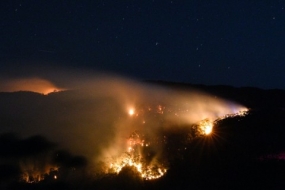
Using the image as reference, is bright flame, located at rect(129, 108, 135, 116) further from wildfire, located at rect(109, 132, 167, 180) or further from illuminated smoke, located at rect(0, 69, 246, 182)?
wildfire, located at rect(109, 132, 167, 180)

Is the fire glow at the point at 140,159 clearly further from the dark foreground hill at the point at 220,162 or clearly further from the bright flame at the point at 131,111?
the bright flame at the point at 131,111

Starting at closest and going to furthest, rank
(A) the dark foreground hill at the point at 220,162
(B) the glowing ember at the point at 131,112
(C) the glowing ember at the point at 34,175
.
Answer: (A) the dark foreground hill at the point at 220,162, (C) the glowing ember at the point at 34,175, (B) the glowing ember at the point at 131,112

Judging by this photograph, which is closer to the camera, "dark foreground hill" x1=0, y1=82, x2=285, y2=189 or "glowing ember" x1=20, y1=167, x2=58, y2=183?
"dark foreground hill" x1=0, y1=82, x2=285, y2=189

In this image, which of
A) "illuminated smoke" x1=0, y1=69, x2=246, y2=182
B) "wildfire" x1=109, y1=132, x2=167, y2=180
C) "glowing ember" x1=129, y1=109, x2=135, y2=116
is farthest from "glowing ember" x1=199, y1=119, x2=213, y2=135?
"glowing ember" x1=129, y1=109, x2=135, y2=116

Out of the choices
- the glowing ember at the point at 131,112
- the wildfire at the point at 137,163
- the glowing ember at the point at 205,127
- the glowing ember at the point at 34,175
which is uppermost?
the glowing ember at the point at 131,112

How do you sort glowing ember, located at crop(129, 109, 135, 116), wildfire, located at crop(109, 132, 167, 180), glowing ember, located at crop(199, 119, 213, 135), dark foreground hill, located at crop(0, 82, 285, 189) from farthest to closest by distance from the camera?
glowing ember, located at crop(129, 109, 135, 116) → glowing ember, located at crop(199, 119, 213, 135) → wildfire, located at crop(109, 132, 167, 180) → dark foreground hill, located at crop(0, 82, 285, 189)

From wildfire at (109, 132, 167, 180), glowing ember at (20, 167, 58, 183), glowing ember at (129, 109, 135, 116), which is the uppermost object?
glowing ember at (129, 109, 135, 116)

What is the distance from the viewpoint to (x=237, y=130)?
47.7 ft

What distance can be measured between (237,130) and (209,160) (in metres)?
3.65

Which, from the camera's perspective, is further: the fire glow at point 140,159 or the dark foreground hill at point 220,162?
the fire glow at point 140,159

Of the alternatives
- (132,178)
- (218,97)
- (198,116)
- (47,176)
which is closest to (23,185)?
(47,176)

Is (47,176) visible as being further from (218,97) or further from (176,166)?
(218,97)

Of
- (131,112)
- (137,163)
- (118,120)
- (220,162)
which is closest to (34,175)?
(137,163)

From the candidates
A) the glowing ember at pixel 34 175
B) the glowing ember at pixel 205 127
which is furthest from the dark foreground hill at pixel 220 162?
the glowing ember at pixel 34 175
